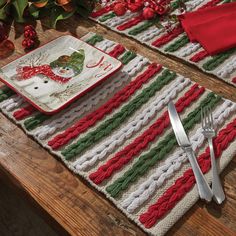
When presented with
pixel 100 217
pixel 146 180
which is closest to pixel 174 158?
pixel 146 180

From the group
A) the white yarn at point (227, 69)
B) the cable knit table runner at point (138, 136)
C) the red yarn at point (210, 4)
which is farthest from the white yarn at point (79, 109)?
the red yarn at point (210, 4)

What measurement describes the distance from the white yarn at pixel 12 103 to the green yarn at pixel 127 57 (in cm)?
26

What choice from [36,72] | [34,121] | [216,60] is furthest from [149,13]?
[34,121]

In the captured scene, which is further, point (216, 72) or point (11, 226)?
point (11, 226)

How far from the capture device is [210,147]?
2.32 feet

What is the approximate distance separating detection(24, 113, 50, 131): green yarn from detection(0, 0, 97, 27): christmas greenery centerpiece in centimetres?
36

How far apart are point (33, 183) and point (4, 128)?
0.55 feet

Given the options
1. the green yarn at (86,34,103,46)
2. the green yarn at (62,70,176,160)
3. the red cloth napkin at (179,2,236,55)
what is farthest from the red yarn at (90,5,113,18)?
the green yarn at (62,70,176,160)

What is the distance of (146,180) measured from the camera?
0.68 m

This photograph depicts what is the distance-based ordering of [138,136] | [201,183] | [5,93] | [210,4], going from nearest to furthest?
[201,183], [138,136], [5,93], [210,4]

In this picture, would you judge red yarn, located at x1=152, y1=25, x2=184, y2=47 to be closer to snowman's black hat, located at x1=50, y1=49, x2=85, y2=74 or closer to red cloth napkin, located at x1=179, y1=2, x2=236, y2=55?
red cloth napkin, located at x1=179, y1=2, x2=236, y2=55

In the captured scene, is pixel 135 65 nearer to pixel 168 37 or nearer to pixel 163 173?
pixel 168 37

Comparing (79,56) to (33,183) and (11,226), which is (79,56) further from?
(11,226)

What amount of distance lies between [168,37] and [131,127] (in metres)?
0.33
